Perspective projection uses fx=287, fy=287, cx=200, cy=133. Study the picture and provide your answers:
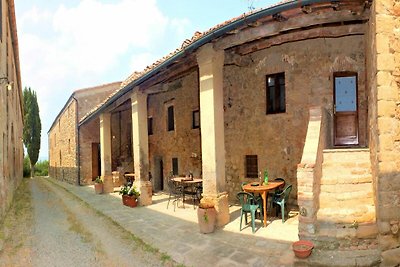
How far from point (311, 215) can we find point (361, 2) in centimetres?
403

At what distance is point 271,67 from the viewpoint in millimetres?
8859

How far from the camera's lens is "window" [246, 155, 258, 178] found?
9.28 metres

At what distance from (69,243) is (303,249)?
4.65 metres

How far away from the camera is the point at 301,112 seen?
8.24 meters

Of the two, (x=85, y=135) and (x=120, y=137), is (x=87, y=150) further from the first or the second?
(x=120, y=137)

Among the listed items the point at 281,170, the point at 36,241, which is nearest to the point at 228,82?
the point at 281,170

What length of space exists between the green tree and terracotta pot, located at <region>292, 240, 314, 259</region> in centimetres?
3363

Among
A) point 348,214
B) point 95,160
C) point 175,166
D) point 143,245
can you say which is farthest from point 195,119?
point 95,160

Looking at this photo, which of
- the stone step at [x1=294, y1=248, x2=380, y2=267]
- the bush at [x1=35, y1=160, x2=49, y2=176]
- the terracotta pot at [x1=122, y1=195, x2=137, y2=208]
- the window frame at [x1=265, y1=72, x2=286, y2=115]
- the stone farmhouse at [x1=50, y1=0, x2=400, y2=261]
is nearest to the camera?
the stone step at [x1=294, y1=248, x2=380, y2=267]

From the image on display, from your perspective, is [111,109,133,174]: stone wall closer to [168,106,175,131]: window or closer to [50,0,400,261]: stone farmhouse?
[50,0,400,261]: stone farmhouse

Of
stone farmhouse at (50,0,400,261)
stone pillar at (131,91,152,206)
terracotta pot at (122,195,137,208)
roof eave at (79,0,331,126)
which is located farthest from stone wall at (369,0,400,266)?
stone pillar at (131,91,152,206)

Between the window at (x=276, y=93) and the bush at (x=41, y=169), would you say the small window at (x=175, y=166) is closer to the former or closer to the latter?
the window at (x=276, y=93)

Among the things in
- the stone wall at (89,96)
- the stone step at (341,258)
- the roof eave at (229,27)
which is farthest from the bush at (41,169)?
the stone step at (341,258)

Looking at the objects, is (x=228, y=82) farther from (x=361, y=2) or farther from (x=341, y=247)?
(x=341, y=247)
